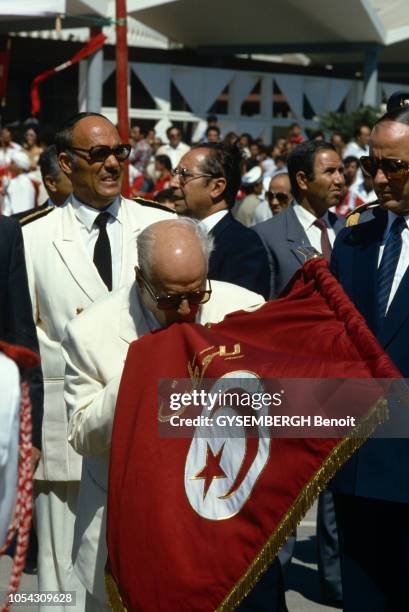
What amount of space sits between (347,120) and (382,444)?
74.2 ft

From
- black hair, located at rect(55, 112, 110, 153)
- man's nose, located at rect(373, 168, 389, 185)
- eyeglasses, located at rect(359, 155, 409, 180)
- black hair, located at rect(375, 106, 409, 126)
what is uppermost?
black hair, located at rect(375, 106, 409, 126)

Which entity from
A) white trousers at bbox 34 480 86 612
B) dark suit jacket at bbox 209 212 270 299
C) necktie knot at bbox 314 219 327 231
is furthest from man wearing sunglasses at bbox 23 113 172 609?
necktie knot at bbox 314 219 327 231

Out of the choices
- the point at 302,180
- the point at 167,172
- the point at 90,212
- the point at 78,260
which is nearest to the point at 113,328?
the point at 78,260

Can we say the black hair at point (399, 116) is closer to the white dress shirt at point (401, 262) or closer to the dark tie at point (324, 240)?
the white dress shirt at point (401, 262)

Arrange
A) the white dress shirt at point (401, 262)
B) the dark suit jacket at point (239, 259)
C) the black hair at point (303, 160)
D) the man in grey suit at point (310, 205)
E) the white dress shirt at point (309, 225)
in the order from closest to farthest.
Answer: the white dress shirt at point (401, 262)
the dark suit jacket at point (239, 259)
the man in grey suit at point (310, 205)
the white dress shirt at point (309, 225)
the black hair at point (303, 160)

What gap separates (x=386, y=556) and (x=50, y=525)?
5.07 ft

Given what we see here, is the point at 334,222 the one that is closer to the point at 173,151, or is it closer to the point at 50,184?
the point at 50,184

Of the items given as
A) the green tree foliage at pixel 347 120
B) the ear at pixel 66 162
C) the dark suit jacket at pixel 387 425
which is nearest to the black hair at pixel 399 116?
the dark suit jacket at pixel 387 425

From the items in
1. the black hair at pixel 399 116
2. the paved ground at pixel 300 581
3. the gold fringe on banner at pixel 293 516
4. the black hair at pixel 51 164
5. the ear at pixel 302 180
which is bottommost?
the paved ground at pixel 300 581

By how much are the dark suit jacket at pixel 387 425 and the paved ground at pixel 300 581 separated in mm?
2156

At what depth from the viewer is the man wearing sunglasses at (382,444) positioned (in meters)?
4.23

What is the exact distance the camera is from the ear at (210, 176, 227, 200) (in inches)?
231

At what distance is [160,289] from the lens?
400 cm

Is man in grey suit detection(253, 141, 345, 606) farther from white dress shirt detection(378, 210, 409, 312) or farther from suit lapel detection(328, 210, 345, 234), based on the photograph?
white dress shirt detection(378, 210, 409, 312)
